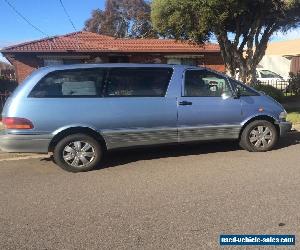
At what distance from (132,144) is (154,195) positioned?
1860 millimetres

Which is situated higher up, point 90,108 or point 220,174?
point 90,108

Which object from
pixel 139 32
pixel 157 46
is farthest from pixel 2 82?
pixel 139 32


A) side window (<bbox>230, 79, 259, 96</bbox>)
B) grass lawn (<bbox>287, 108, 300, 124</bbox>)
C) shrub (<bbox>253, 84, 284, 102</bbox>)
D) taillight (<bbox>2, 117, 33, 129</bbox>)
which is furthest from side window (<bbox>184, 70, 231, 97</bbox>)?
shrub (<bbox>253, 84, 284, 102</bbox>)

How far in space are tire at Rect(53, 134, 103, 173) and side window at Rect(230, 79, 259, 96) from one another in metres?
2.69

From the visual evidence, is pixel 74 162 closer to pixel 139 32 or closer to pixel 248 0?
pixel 248 0

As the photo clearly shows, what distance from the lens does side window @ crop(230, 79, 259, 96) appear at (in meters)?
7.99

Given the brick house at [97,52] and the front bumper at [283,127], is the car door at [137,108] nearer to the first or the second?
the front bumper at [283,127]

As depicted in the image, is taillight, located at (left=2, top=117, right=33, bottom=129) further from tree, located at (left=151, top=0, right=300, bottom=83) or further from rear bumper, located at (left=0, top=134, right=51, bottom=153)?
tree, located at (left=151, top=0, right=300, bottom=83)

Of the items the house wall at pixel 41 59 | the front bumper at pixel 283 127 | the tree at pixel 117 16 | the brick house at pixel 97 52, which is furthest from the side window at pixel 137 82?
the tree at pixel 117 16

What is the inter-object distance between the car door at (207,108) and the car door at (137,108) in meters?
0.22

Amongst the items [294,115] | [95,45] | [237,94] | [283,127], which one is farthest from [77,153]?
[95,45]

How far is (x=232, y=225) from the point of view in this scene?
4.60m

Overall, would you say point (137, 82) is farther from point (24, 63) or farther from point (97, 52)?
point (24, 63)

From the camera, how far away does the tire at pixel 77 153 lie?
702 centimetres
